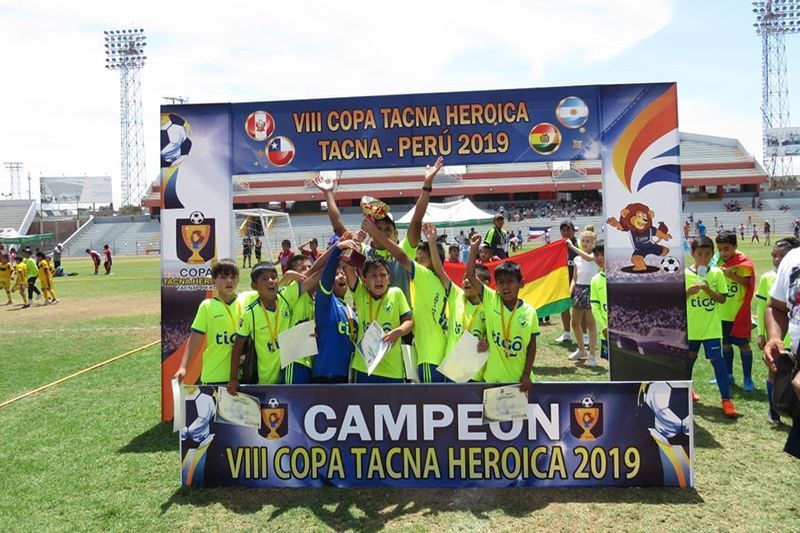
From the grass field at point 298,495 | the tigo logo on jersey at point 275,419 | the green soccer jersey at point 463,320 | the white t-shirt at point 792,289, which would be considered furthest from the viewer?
the green soccer jersey at point 463,320

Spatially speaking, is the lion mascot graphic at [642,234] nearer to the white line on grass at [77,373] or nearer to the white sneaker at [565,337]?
the white sneaker at [565,337]

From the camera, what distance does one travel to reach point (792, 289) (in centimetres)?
335

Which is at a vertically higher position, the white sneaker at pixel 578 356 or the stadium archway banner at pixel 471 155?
the stadium archway banner at pixel 471 155

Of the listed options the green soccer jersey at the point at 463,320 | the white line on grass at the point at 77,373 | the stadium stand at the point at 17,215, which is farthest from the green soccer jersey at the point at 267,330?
the stadium stand at the point at 17,215

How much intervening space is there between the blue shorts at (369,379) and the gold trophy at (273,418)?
2.10 feet

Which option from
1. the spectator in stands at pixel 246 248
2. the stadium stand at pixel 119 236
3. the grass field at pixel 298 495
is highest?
the stadium stand at pixel 119 236

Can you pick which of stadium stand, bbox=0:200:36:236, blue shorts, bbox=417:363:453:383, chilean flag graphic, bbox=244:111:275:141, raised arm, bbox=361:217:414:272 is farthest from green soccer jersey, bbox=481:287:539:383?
stadium stand, bbox=0:200:36:236

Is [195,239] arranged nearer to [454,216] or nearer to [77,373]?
[77,373]

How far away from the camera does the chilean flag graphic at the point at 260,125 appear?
646 cm

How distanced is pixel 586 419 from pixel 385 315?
5.75 ft

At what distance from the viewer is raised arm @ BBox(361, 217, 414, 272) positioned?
182 inches

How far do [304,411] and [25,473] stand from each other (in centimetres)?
272

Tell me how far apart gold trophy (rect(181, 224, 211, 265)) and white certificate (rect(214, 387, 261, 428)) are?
2.26 meters

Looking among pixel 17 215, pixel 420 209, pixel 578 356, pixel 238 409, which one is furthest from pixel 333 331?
pixel 17 215
